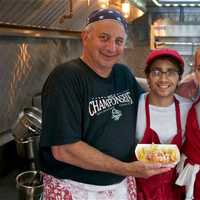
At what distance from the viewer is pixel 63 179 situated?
120cm

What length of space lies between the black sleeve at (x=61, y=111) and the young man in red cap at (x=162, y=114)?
0.92ft

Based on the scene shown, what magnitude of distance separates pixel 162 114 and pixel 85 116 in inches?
11.8

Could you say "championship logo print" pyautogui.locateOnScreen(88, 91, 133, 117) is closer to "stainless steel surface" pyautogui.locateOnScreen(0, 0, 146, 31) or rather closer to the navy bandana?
the navy bandana

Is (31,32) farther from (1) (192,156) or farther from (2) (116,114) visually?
(1) (192,156)

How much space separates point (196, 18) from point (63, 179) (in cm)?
432

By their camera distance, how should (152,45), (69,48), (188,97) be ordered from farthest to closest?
(152,45) < (69,48) < (188,97)

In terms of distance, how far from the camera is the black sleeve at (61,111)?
1.09 meters

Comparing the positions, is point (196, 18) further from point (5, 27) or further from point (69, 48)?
point (5, 27)

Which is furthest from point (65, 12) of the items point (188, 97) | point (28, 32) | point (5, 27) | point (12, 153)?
point (188, 97)

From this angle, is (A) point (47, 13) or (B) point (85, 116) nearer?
(B) point (85, 116)

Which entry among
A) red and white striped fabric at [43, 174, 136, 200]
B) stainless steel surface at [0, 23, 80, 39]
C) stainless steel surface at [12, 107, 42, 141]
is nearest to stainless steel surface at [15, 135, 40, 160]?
stainless steel surface at [12, 107, 42, 141]

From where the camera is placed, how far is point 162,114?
1.29 metres

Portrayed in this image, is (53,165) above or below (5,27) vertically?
below

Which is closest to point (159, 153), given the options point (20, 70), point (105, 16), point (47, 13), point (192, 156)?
point (192, 156)
